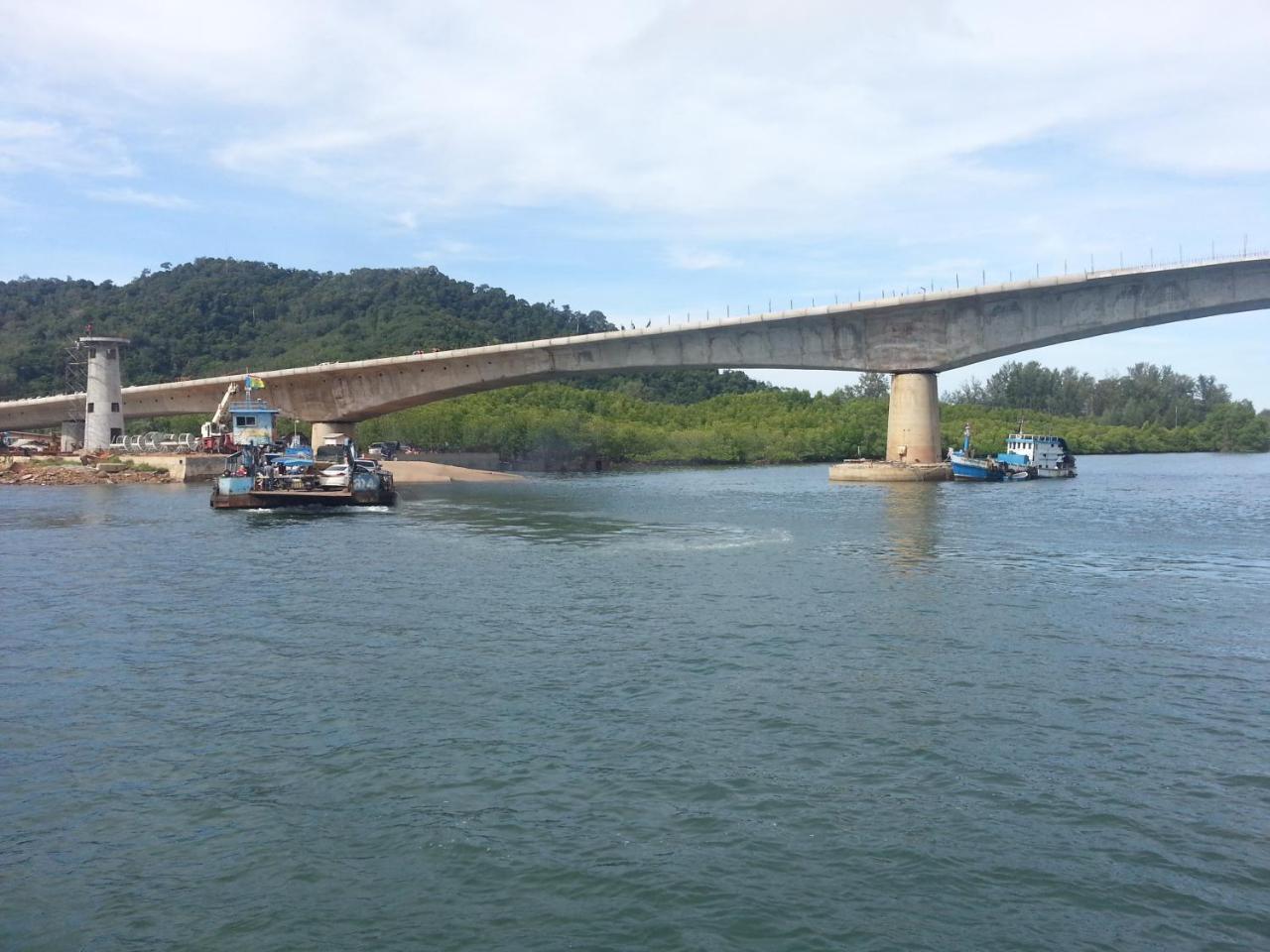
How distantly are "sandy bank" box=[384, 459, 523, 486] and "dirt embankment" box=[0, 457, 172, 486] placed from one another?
66.7 ft

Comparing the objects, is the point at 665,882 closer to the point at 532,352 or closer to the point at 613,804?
the point at 613,804

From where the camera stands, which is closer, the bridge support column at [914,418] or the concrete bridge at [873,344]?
the concrete bridge at [873,344]

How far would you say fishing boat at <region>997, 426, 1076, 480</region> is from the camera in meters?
101

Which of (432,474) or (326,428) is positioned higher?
(326,428)

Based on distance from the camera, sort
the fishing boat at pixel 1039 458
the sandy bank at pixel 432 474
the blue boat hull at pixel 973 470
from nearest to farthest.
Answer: the blue boat hull at pixel 973 470 < the sandy bank at pixel 432 474 < the fishing boat at pixel 1039 458

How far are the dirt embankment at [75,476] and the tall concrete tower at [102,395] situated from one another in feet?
27.2

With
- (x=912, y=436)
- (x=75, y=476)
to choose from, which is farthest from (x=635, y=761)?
(x=75, y=476)

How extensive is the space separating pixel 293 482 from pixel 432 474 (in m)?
42.3

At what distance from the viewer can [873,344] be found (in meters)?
79.1

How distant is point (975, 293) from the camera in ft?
240

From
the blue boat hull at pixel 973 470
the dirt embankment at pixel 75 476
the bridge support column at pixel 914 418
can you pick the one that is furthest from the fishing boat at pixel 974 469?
the dirt embankment at pixel 75 476

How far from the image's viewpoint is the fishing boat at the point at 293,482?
185 feet

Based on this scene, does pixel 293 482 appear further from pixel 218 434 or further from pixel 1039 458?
pixel 1039 458

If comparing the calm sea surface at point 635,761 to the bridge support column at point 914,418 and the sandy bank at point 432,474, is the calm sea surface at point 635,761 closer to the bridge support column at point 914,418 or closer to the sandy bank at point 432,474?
the bridge support column at point 914,418
